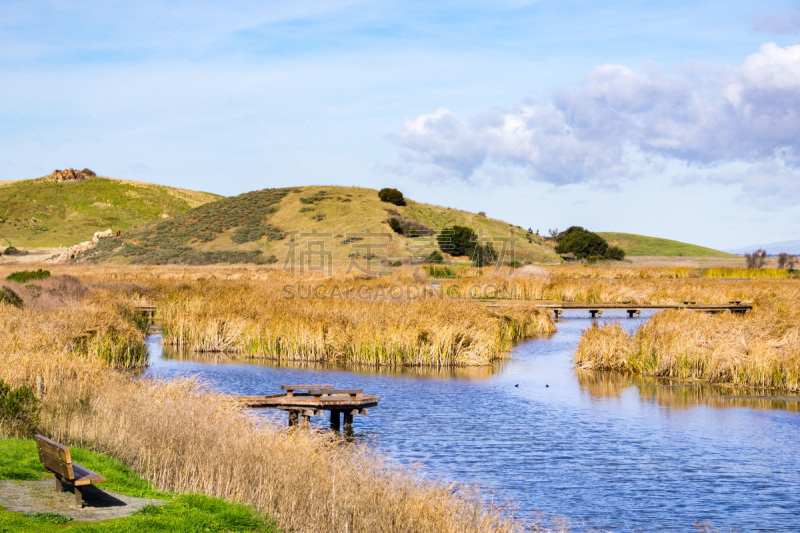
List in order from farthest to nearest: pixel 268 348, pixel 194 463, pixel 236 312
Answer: pixel 236 312 < pixel 268 348 < pixel 194 463

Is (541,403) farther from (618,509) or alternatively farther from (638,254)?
(638,254)

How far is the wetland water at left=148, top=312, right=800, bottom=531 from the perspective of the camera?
1130 centimetres

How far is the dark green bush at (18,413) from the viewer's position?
11.6 meters

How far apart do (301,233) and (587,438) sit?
7969 cm

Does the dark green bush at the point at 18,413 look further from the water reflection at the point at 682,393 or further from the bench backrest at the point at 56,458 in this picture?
the water reflection at the point at 682,393

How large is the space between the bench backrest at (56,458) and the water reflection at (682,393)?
14.4 meters

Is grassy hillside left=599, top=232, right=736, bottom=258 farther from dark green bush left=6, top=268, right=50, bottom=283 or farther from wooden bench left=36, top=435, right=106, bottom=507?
wooden bench left=36, top=435, right=106, bottom=507

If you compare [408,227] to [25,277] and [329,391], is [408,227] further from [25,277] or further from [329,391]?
[329,391]

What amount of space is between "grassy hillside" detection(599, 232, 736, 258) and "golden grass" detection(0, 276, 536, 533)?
133m

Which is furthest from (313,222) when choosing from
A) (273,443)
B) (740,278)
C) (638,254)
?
(273,443)

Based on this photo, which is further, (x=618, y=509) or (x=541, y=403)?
(x=541, y=403)

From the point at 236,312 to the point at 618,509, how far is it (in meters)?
19.0

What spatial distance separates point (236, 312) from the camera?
2773 centimetres

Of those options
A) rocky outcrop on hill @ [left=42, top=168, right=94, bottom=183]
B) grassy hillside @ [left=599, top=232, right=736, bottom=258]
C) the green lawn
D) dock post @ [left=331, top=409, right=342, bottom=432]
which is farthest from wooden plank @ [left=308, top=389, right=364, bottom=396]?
rocky outcrop on hill @ [left=42, top=168, right=94, bottom=183]
